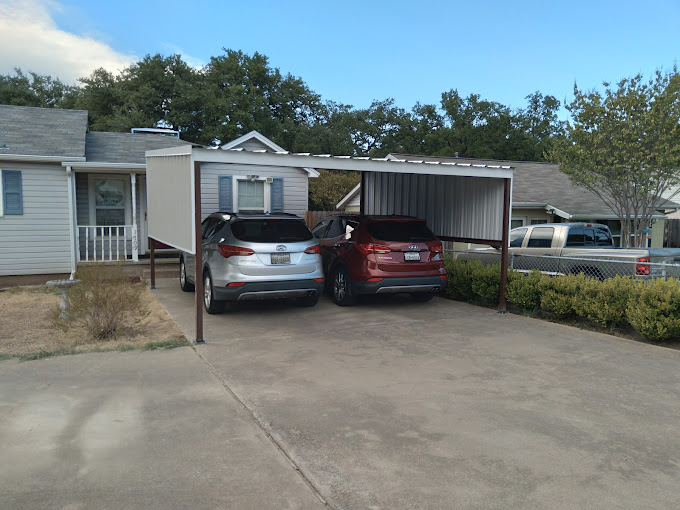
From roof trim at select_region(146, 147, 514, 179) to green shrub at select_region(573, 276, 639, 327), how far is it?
2.54 meters

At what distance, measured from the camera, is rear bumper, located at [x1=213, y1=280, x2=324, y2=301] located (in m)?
7.93

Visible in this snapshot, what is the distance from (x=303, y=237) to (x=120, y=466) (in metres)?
5.25

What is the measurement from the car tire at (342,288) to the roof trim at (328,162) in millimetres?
2099

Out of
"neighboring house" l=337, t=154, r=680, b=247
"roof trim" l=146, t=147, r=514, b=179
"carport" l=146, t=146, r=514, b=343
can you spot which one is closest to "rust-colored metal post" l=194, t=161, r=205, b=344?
"carport" l=146, t=146, r=514, b=343

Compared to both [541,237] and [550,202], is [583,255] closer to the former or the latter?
[541,237]

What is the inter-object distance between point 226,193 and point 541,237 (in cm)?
870

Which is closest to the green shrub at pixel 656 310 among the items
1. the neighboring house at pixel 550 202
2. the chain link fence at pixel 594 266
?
the chain link fence at pixel 594 266

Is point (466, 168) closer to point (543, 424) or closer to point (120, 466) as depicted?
point (543, 424)

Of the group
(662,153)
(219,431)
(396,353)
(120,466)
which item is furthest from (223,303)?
(662,153)

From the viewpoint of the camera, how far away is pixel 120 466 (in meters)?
3.66

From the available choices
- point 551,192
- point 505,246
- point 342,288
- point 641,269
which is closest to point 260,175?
point 342,288

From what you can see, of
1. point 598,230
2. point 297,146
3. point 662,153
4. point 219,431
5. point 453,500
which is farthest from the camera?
point 297,146

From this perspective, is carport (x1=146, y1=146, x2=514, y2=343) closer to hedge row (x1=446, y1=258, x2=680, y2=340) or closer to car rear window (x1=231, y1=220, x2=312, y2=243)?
hedge row (x1=446, y1=258, x2=680, y2=340)

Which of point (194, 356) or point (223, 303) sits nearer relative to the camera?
point (194, 356)
